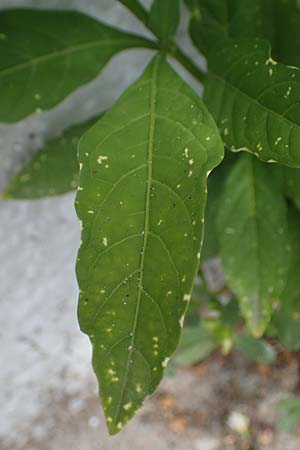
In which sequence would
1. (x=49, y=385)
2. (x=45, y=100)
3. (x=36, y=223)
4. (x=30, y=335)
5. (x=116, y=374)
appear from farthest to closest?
(x=49, y=385), (x=30, y=335), (x=36, y=223), (x=45, y=100), (x=116, y=374)

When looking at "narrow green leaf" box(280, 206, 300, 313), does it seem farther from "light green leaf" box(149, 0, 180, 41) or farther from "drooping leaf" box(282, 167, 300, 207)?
"light green leaf" box(149, 0, 180, 41)

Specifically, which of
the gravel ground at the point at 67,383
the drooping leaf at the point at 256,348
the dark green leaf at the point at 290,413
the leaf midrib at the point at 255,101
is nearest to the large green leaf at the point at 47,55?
the leaf midrib at the point at 255,101

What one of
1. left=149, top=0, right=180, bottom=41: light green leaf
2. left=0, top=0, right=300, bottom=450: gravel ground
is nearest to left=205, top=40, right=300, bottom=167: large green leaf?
left=149, top=0, right=180, bottom=41: light green leaf

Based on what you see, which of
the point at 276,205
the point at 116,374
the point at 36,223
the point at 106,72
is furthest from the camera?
the point at 36,223

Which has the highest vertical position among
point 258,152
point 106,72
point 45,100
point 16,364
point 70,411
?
point 258,152

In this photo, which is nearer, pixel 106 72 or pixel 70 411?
pixel 106 72

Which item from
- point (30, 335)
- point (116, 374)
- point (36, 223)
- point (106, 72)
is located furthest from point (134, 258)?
point (30, 335)

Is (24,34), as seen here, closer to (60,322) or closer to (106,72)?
(106,72)
